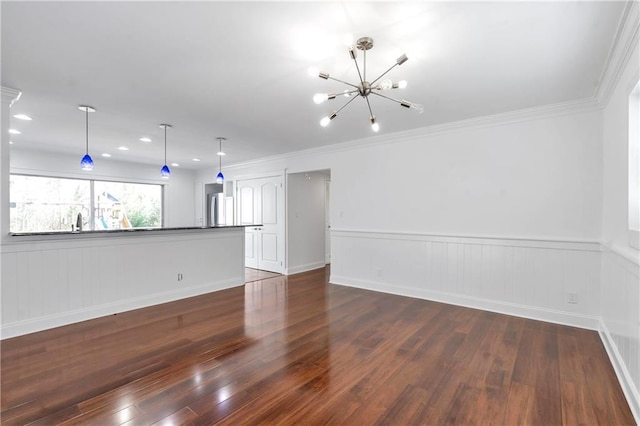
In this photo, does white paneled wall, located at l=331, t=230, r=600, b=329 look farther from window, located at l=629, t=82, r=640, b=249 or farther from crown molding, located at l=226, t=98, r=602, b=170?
crown molding, located at l=226, t=98, r=602, b=170

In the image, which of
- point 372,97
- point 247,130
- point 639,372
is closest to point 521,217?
point 639,372

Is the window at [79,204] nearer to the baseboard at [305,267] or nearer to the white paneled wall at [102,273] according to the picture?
the white paneled wall at [102,273]

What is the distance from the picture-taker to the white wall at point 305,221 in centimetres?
647

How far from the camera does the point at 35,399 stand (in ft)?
6.81

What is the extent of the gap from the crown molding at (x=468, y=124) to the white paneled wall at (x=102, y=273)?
2562 mm

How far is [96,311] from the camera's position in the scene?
368 centimetres

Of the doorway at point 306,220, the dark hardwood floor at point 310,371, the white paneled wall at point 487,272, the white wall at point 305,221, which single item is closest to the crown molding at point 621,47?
the white paneled wall at point 487,272

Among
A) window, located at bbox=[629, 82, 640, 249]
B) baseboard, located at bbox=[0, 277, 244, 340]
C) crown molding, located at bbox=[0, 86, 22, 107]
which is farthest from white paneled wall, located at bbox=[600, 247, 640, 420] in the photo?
crown molding, located at bbox=[0, 86, 22, 107]

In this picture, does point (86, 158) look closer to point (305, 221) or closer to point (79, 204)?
point (79, 204)

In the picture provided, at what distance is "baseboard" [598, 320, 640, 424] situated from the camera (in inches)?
75.5

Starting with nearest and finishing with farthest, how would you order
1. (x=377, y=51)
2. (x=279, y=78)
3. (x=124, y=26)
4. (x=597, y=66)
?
1. (x=124, y=26)
2. (x=377, y=51)
3. (x=597, y=66)
4. (x=279, y=78)

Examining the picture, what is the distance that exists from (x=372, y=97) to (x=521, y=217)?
242cm

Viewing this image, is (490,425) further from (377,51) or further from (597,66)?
(597,66)

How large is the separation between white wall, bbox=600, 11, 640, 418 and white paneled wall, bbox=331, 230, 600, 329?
0.24 metres
